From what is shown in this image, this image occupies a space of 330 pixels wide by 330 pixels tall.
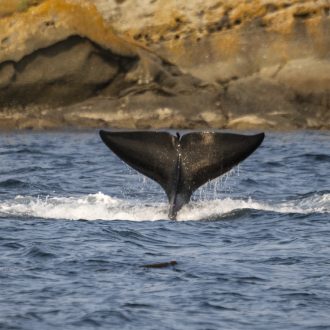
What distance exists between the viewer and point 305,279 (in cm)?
1182

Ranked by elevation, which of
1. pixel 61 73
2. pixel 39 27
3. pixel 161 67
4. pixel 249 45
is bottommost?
pixel 61 73

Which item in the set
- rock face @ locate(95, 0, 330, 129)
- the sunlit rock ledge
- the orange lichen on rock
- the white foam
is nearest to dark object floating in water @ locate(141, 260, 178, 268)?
the white foam

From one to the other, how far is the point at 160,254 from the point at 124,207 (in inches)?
143

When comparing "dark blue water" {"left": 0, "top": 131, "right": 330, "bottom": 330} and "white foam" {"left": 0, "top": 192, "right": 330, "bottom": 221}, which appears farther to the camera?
"white foam" {"left": 0, "top": 192, "right": 330, "bottom": 221}

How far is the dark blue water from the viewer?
34.2 ft

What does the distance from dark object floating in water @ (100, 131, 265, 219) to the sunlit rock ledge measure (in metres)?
18.9

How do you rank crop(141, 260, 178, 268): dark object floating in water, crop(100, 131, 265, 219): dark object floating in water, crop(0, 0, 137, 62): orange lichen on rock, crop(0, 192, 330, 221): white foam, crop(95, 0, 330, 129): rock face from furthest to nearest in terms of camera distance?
crop(95, 0, 330, 129): rock face → crop(0, 0, 137, 62): orange lichen on rock → crop(0, 192, 330, 221): white foam → crop(100, 131, 265, 219): dark object floating in water → crop(141, 260, 178, 268): dark object floating in water

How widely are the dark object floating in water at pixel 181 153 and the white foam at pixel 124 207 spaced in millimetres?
610

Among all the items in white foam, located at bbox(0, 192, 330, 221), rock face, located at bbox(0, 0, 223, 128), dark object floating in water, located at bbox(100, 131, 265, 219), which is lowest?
white foam, located at bbox(0, 192, 330, 221)

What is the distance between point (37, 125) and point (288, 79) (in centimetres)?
724

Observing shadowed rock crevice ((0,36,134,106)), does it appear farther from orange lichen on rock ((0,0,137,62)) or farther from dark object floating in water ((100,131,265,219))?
dark object floating in water ((100,131,265,219))

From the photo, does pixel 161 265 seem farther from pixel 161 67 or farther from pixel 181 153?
pixel 161 67

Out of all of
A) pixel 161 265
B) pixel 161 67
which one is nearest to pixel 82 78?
pixel 161 67

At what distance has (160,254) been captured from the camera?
1303cm
